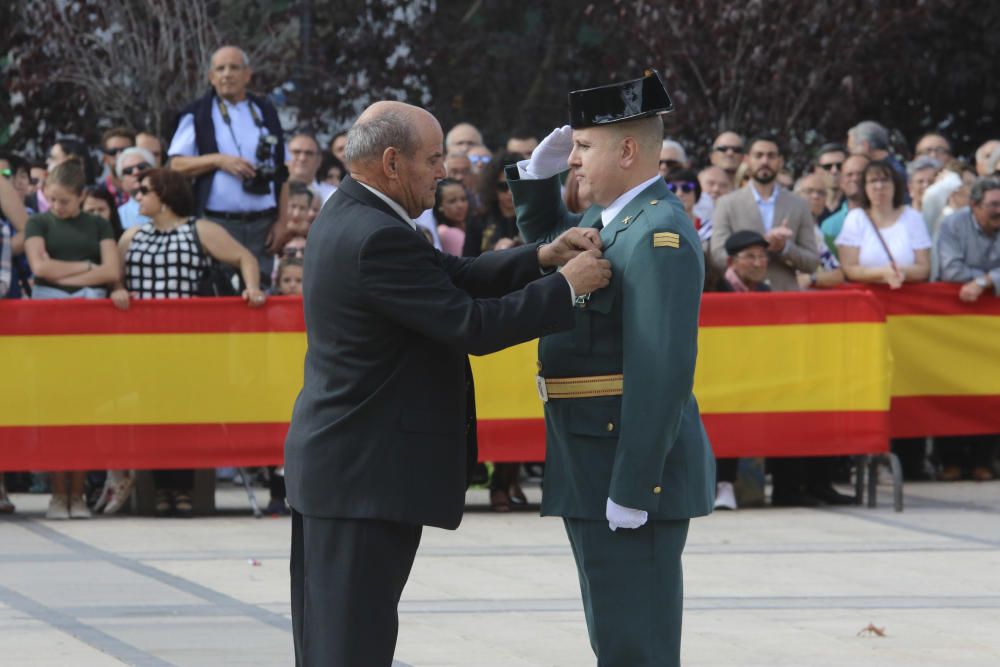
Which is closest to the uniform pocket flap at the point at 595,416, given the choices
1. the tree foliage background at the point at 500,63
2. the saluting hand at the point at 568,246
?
the saluting hand at the point at 568,246

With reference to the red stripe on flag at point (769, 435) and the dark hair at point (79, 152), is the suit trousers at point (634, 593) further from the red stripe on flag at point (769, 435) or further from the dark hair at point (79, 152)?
the dark hair at point (79, 152)

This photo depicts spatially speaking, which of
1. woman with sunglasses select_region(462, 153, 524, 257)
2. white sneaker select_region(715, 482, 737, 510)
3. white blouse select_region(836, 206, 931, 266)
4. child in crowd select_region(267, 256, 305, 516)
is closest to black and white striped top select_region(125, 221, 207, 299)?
child in crowd select_region(267, 256, 305, 516)

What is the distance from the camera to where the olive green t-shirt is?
11156mm

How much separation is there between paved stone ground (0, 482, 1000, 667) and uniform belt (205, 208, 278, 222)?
1.72m

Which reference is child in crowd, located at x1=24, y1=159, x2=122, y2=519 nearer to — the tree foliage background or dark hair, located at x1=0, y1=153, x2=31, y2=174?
dark hair, located at x1=0, y1=153, x2=31, y2=174

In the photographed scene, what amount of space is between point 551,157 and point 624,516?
1.08m

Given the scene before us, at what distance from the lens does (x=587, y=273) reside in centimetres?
526

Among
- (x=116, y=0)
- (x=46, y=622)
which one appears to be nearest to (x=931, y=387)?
(x=46, y=622)

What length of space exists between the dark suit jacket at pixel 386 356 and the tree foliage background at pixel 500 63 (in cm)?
1383

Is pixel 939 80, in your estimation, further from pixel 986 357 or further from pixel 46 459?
pixel 46 459

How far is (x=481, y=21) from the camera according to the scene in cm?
2439

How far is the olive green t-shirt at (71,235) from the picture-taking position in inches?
439

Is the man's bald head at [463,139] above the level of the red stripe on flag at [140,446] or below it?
above

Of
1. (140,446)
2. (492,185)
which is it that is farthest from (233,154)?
(140,446)
